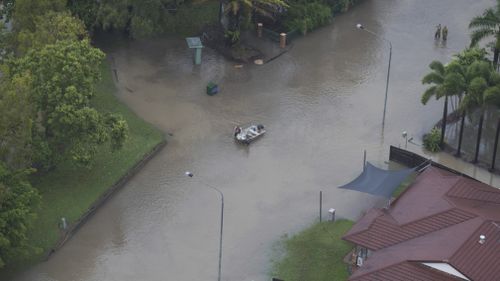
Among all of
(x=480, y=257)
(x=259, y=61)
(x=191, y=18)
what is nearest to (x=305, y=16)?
(x=259, y=61)

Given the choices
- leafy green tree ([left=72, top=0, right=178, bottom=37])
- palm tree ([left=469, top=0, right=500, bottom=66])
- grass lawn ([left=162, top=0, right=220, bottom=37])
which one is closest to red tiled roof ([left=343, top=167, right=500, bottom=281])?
palm tree ([left=469, top=0, right=500, bottom=66])

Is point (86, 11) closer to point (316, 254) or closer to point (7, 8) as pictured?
point (7, 8)

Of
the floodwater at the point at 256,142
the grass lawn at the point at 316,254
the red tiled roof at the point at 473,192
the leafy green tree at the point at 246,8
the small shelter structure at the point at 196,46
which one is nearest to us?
the grass lawn at the point at 316,254

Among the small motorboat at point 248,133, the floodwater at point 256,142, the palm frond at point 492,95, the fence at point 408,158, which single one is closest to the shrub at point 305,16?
the floodwater at point 256,142

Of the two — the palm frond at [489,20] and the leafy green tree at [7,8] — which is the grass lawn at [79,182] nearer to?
the leafy green tree at [7,8]

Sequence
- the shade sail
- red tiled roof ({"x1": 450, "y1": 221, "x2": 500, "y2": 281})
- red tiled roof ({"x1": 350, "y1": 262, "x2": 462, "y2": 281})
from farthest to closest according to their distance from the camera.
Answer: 1. the shade sail
2. red tiled roof ({"x1": 350, "y1": 262, "x2": 462, "y2": 281})
3. red tiled roof ({"x1": 450, "y1": 221, "x2": 500, "y2": 281})

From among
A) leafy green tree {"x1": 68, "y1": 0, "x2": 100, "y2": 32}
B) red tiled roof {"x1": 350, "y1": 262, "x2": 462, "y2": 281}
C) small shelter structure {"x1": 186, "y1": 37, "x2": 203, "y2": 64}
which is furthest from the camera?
leafy green tree {"x1": 68, "y1": 0, "x2": 100, "y2": 32}

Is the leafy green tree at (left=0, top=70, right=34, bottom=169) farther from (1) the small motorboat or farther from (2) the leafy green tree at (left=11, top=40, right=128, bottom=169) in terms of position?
(1) the small motorboat
